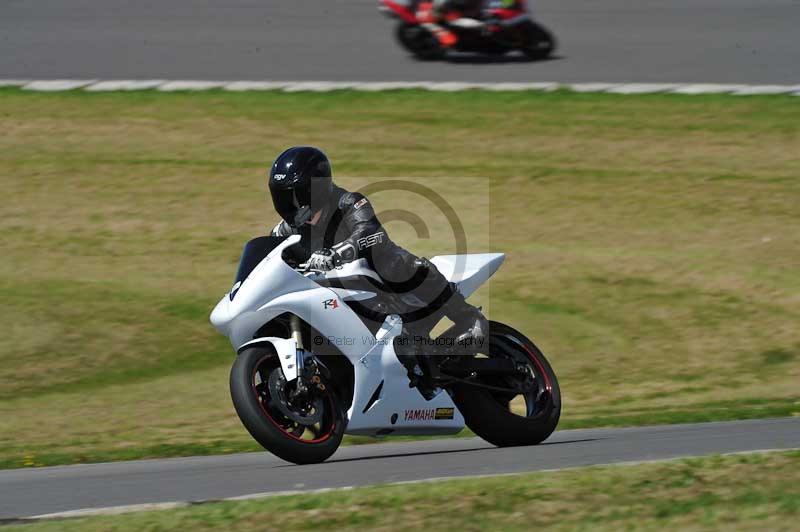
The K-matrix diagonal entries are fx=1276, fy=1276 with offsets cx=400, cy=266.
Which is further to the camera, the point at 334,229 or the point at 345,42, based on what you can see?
the point at 345,42

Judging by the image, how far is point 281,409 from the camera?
7.18m

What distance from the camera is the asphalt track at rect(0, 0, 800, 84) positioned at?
70.3 feet

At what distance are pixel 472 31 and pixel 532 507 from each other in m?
17.0

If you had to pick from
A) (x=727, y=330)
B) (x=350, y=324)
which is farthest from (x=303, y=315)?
(x=727, y=330)

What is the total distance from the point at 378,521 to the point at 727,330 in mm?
7463

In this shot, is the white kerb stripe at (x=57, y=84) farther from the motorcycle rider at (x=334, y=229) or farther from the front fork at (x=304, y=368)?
the front fork at (x=304, y=368)

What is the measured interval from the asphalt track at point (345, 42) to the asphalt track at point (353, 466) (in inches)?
519

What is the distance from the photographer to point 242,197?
55.3 ft

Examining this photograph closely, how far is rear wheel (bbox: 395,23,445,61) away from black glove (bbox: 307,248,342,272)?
15.1 metres

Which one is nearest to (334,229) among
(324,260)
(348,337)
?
(324,260)

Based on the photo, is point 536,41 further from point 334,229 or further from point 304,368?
point 304,368

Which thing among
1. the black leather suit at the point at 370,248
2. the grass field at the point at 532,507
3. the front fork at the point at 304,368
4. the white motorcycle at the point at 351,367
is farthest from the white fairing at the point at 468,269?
the grass field at the point at 532,507

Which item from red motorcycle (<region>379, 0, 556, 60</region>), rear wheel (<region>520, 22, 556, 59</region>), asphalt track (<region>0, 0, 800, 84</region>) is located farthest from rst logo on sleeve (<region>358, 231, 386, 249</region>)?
rear wheel (<region>520, 22, 556, 59</region>)

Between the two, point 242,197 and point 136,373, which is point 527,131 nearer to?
point 242,197
